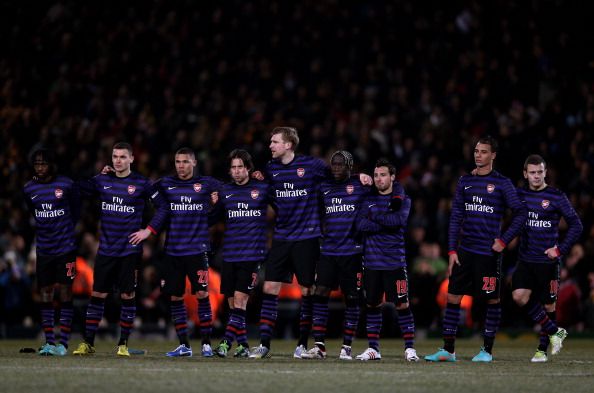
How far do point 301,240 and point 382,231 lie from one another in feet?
2.91

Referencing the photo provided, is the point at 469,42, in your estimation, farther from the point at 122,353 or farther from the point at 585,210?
the point at 122,353

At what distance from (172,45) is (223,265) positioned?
14.9 m

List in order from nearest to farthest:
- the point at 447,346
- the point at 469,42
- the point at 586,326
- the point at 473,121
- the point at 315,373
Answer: the point at 315,373, the point at 447,346, the point at 586,326, the point at 473,121, the point at 469,42

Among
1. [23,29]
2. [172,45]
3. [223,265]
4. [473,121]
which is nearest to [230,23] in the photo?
[172,45]

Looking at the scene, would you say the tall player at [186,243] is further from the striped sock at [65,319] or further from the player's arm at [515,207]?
the player's arm at [515,207]

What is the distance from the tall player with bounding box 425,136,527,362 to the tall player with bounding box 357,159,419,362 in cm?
50

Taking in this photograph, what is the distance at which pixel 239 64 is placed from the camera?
26953 mm

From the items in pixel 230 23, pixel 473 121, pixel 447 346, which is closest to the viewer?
pixel 447 346

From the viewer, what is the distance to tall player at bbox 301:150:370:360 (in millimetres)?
13273

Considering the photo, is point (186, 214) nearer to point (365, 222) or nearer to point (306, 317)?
point (306, 317)

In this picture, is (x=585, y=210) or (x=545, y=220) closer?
(x=545, y=220)

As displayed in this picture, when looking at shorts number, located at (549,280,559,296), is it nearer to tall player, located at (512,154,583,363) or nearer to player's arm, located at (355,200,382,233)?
tall player, located at (512,154,583,363)

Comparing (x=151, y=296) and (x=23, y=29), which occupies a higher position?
(x=23, y=29)

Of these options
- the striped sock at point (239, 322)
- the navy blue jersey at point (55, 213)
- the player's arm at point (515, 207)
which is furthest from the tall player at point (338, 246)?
the navy blue jersey at point (55, 213)
